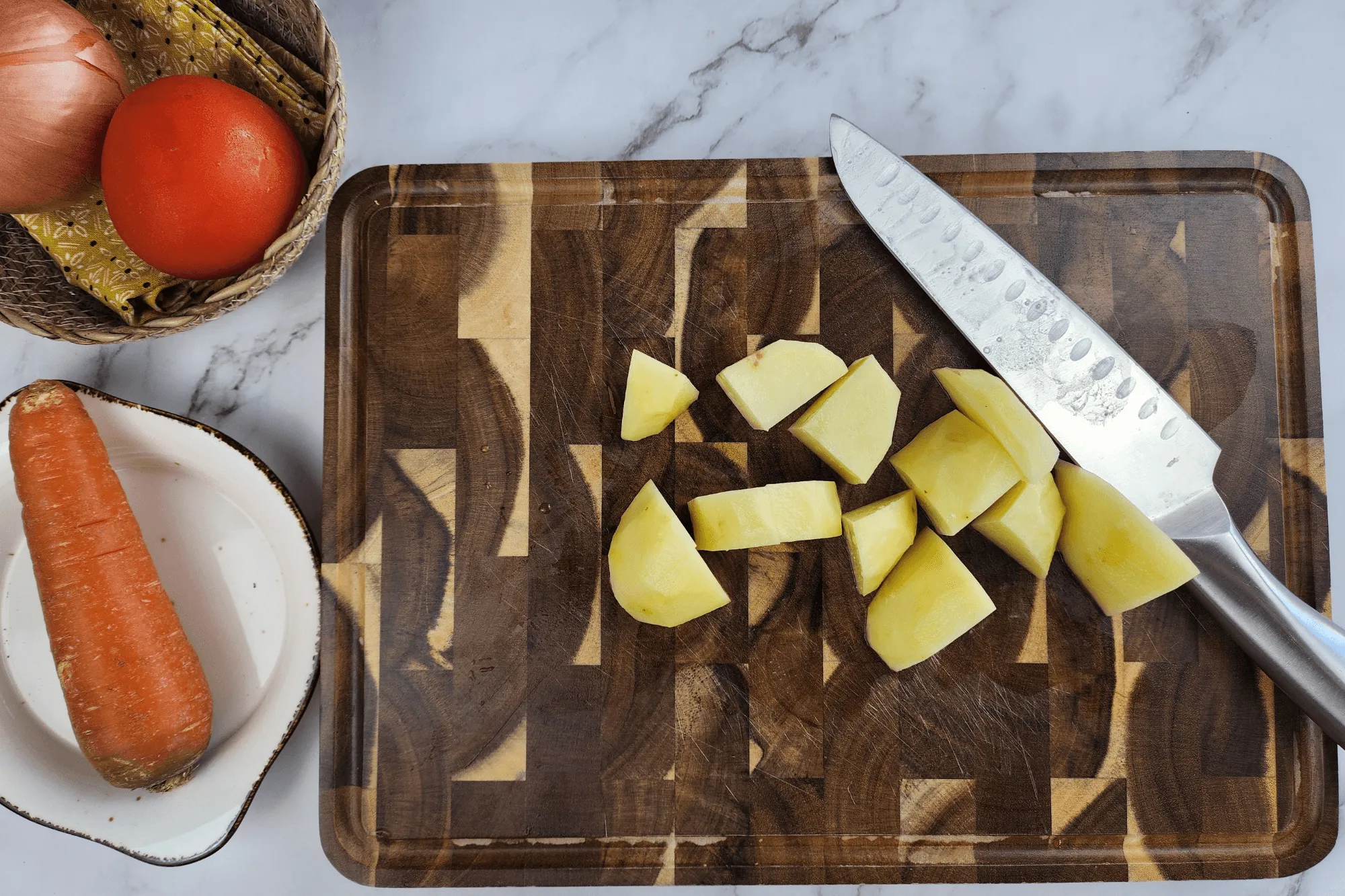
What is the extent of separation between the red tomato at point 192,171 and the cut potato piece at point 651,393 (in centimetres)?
54

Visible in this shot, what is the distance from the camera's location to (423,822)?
1.26 meters

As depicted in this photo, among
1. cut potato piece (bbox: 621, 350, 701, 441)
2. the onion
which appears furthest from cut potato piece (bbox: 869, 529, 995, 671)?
the onion

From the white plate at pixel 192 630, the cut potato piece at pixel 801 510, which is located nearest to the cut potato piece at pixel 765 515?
the cut potato piece at pixel 801 510

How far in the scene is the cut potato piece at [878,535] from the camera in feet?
3.89

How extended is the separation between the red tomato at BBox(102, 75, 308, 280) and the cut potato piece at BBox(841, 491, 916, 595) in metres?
0.92

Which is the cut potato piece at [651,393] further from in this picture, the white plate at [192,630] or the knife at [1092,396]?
the white plate at [192,630]

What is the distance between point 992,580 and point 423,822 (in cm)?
95

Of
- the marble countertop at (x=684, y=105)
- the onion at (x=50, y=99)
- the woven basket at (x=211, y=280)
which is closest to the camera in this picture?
the onion at (x=50, y=99)

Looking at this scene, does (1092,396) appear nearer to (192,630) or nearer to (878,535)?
(878,535)

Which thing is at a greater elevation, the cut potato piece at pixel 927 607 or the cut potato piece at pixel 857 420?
the cut potato piece at pixel 857 420

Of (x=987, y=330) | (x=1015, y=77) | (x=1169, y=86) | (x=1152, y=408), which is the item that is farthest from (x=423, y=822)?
(x=1169, y=86)

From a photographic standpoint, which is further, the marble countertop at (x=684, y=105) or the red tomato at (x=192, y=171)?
the marble countertop at (x=684, y=105)

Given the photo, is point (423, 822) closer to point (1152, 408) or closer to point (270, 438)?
point (270, 438)

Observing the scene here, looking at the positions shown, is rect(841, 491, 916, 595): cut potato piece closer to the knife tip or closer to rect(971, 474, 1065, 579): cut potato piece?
rect(971, 474, 1065, 579): cut potato piece
